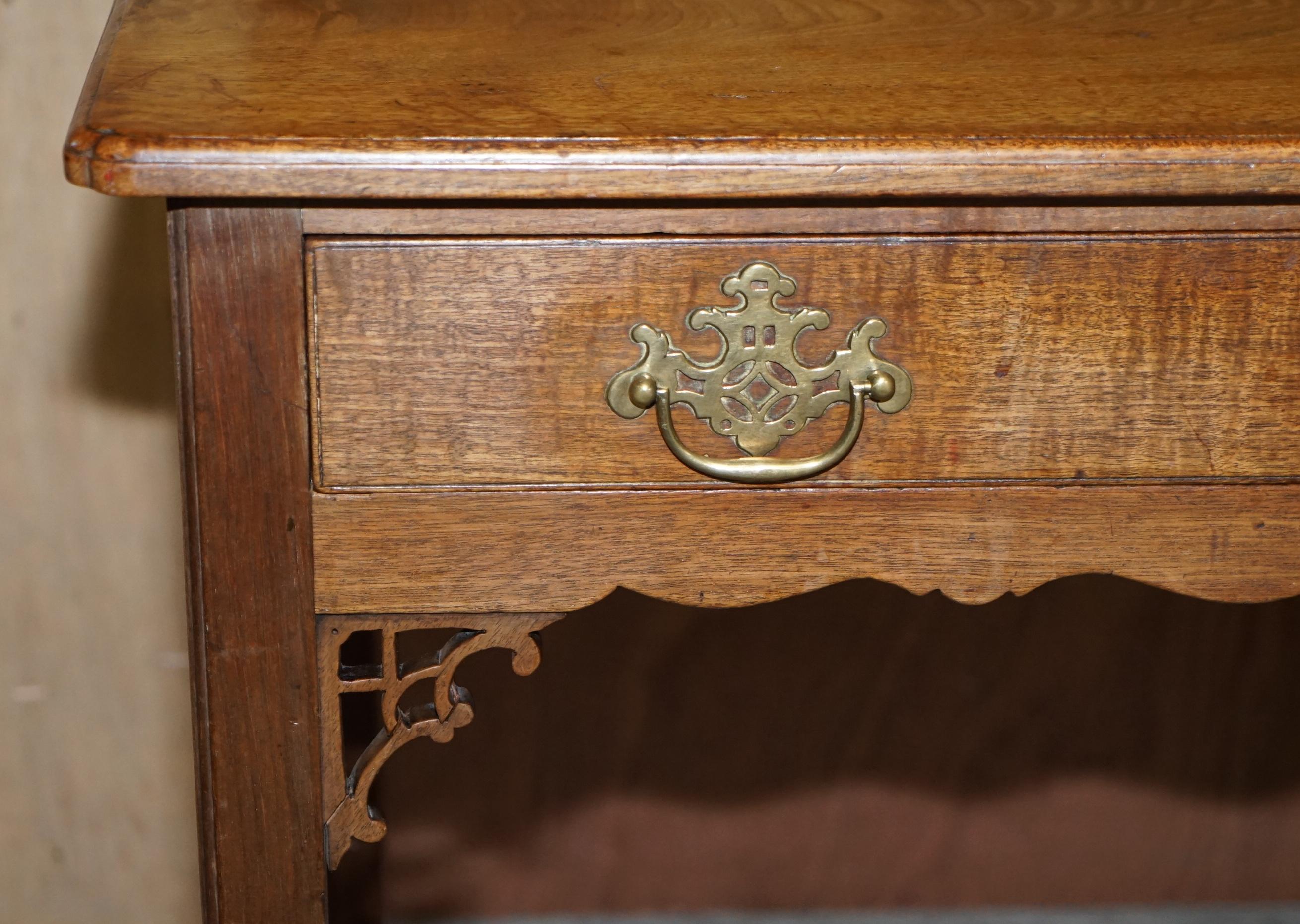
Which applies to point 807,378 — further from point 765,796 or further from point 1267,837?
point 1267,837

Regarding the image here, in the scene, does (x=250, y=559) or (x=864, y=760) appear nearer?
(x=250, y=559)

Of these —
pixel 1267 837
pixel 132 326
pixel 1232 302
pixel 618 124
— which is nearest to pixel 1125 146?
pixel 1232 302

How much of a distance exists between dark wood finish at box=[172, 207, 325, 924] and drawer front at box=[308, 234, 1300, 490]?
0.06 ft

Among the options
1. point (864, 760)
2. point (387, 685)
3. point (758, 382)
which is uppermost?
point (758, 382)

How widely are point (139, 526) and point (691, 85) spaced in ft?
2.51

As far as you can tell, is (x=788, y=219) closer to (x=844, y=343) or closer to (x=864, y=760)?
(x=844, y=343)

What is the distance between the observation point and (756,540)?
0.65 m

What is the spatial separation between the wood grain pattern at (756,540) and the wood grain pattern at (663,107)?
15 centimetres

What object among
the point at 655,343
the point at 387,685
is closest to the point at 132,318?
the point at 387,685

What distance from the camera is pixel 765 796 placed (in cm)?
136

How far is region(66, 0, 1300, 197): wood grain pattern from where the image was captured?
0.55 metres

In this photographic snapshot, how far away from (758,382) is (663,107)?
13cm

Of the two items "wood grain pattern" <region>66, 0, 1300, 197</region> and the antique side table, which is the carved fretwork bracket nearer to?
the antique side table

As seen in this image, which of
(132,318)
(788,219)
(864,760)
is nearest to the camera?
(788,219)
